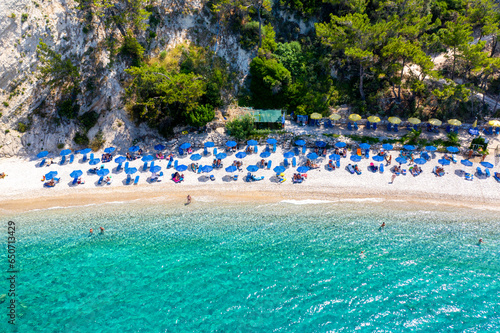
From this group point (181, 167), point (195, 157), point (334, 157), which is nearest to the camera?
point (334, 157)

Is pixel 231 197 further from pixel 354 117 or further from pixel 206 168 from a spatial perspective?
pixel 354 117

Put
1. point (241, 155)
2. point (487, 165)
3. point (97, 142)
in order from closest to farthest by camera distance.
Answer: point (487, 165), point (241, 155), point (97, 142)

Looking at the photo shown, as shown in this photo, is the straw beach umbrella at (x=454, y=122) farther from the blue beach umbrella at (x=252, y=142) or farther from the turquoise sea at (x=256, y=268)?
the blue beach umbrella at (x=252, y=142)

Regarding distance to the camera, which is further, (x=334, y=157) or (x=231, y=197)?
(x=334, y=157)

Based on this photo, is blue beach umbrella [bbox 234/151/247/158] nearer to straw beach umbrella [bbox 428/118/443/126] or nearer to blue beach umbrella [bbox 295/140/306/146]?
blue beach umbrella [bbox 295/140/306/146]

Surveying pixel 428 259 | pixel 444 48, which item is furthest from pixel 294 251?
pixel 444 48

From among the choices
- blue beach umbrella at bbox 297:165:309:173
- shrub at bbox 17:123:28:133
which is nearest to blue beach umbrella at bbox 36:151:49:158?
shrub at bbox 17:123:28:133

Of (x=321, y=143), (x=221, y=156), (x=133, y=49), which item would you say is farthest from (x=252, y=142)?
(x=133, y=49)
